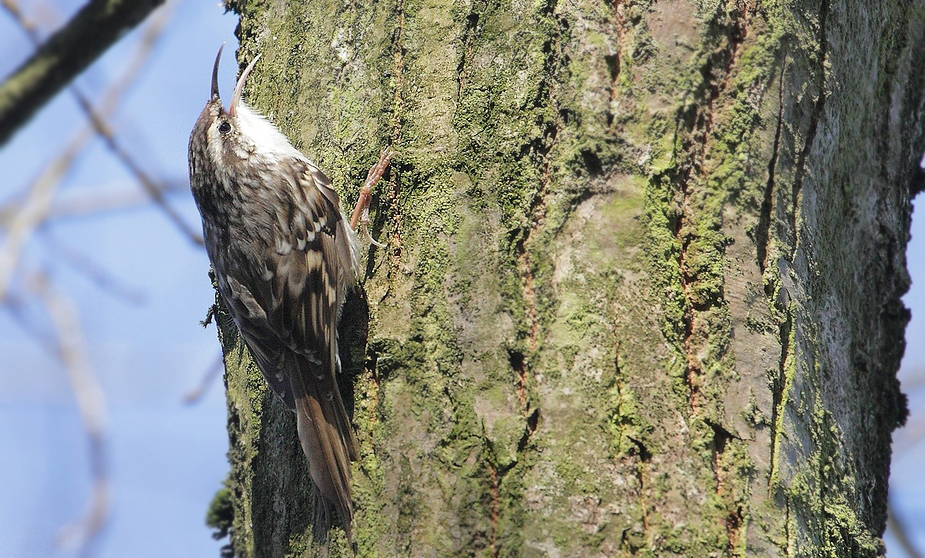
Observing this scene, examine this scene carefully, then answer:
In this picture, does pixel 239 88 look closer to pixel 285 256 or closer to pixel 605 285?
pixel 285 256

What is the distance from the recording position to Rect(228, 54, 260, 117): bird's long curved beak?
2.20m

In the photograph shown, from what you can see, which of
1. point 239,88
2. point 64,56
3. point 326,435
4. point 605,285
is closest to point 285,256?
point 239,88

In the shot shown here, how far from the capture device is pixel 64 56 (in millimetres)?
1043

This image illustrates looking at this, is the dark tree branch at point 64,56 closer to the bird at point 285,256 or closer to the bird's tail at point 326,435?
the bird at point 285,256

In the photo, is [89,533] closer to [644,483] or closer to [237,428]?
[237,428]

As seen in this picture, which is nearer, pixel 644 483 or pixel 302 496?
pixel 644 483

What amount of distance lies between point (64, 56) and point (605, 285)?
0.93 m

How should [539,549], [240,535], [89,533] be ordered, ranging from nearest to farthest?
[539,549], [240,535], [89,533]

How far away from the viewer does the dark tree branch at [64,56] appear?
0.98 meters

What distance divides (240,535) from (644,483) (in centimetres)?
111

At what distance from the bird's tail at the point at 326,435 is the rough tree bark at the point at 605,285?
0.04 meters

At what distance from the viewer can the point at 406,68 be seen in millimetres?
1824

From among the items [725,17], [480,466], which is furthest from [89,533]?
[725,17]

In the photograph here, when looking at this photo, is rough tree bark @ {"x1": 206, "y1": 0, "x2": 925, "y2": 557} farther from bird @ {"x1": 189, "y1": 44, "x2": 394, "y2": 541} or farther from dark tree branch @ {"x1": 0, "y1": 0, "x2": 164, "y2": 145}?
dark tree branch @ {"x1": 0, "y1": 0, "x2": 164, "y2": 145}
